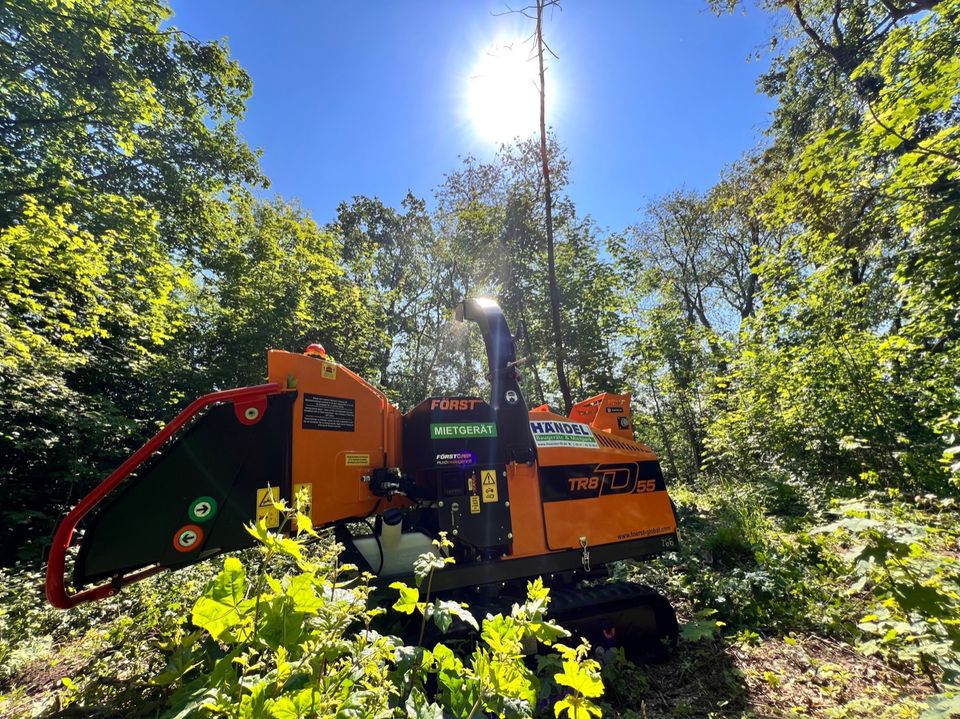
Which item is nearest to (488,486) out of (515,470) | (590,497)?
(515,470)

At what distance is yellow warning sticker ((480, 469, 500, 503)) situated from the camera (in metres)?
3.09

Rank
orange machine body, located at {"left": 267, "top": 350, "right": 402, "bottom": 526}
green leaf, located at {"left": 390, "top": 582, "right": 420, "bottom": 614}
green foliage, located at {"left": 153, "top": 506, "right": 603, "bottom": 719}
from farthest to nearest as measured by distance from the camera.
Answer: orange machine body, located at {"left": 267, "top": 350, "right": 402, "bottom": 526} → green leaf, located at {"left": 390, "top": 582, "right": 420, "bottom": 614} → green foliage, located at {"left": 153, "top": 506, "right": 603, "bottom": 719}

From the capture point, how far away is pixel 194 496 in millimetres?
2422

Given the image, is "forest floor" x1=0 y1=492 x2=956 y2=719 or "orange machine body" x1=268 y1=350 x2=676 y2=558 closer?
"forest floor" x1=0 y1=492 x2=956 y2=719

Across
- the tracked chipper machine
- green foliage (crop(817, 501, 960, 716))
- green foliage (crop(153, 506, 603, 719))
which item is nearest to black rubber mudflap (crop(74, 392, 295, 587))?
the tracked chipper machine

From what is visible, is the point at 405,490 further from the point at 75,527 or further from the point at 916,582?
the point at 916,582

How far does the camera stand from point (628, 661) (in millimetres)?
3158

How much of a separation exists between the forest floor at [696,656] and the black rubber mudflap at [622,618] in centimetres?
13

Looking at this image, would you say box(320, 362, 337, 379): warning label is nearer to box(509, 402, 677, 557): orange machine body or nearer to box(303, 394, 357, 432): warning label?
box(303, 394, 357, 432): warning label

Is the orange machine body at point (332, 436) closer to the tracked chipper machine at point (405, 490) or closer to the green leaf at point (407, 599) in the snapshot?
the tracked chipper machine at point (405, 490)

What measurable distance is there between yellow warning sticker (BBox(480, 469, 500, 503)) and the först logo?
473 mm

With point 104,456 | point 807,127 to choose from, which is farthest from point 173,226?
point 807,127

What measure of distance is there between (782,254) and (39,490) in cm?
1340

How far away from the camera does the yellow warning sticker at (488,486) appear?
3.09m
